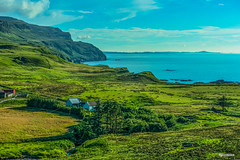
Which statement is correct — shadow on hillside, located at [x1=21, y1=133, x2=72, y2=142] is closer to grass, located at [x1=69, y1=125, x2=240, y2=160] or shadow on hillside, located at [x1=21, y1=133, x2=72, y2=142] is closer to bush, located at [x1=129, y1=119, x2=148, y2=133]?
grass, located at [x1=69, y1=125, x2=240, y2=160]

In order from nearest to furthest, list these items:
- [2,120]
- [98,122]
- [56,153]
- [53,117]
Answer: [56,153], [98,122], [2,120], [53,117]

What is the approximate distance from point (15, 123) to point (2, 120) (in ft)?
17.8

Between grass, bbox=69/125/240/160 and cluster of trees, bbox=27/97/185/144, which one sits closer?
grass, bbox=69/125/240/160

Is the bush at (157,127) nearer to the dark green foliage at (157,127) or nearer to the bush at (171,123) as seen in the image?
the dark green foliage at (157,127)

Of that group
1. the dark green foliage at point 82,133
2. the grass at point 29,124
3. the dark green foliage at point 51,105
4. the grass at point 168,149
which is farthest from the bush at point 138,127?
the dark green foliage at point 51,105

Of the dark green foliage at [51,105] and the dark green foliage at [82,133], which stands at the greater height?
the dark green foliage at [51,105]

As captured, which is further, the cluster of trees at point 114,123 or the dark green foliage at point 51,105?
the dark green foliage at point 51,105

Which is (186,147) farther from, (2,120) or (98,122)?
(2,120)

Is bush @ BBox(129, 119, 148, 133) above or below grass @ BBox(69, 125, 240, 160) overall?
below

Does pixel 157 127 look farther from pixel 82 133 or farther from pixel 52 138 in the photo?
pixel 52 138

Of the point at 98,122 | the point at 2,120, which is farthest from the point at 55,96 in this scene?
the point at 98,122

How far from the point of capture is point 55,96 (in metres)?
126

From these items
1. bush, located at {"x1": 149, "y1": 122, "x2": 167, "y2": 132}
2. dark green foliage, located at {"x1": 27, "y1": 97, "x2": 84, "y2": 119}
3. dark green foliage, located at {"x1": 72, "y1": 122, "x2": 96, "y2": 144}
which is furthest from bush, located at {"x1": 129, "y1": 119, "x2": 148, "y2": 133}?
dark green foliage, located at {"x1": 27, "y1": 97, "x2": 84, "y2": 119}

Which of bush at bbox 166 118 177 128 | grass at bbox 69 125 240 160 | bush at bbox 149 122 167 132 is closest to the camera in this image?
grass at bbox 69 125 240 160
